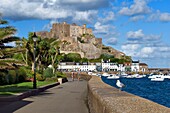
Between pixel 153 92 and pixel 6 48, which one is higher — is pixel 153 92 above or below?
below

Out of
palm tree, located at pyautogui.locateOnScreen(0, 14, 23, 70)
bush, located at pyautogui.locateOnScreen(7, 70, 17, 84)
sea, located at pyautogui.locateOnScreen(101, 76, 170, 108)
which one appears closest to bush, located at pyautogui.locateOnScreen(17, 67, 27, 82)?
bush, located at pyautogui.locateOnScreen(7, 70, 17, 84)

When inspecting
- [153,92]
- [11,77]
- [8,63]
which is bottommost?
[153,92]

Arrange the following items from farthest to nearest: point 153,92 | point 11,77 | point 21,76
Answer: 1. point 153,92
2. point 21,76
3. point 11,77

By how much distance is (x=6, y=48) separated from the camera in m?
22.6

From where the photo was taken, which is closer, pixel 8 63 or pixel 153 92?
pixel 8 63

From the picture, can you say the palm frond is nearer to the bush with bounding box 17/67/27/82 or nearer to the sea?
the sea

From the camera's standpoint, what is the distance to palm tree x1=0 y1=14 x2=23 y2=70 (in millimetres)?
21125

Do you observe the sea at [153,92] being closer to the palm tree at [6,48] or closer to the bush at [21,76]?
the bush at [21,76]

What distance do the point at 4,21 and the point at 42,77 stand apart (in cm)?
3343

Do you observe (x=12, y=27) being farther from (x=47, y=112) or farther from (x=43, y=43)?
(x=43, y=43)

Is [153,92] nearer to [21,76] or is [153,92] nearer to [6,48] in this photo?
[21,76]

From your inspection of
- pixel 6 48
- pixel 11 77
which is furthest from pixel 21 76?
pixel 6 48

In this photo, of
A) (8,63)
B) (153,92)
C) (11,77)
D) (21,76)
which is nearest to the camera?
(8,63)

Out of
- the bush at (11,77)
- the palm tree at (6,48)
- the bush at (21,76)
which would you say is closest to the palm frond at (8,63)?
the palm tree at (6,48)
